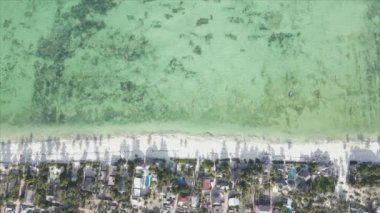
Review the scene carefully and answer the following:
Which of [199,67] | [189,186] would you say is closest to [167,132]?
[189,186]

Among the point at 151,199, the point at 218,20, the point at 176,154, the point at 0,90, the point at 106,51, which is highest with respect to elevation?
the point at 218,20

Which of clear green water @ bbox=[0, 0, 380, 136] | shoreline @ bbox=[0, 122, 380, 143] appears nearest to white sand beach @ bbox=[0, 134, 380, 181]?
shoreline @ bbox=[0, 122, 380, 143]

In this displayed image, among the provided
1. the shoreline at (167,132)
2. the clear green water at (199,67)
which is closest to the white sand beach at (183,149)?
the shoreline at (167,132)

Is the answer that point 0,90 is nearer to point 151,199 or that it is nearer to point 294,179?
point 151,199

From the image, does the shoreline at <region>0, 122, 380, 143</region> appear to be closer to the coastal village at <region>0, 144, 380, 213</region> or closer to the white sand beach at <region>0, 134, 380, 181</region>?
the white sand beach at <region>0, 134, 380, 181</region>

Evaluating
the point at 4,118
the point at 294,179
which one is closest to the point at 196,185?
the point at 294,179

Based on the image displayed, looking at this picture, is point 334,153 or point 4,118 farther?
point 4,118

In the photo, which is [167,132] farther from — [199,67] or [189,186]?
[199,67]
